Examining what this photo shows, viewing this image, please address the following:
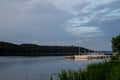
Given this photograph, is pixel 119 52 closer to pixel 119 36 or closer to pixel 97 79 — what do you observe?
pixel 119 36

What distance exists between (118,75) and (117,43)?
54917 millimetres

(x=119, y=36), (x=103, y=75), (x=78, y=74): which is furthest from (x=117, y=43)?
(x=78, y=74)

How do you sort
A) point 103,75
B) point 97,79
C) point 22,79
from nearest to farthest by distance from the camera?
point 97,79 → point 103,75 → point 22,79

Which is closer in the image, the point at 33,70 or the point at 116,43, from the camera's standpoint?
the point at 116,43

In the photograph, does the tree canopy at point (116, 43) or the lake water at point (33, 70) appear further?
the tree canopy at point (116, 43)

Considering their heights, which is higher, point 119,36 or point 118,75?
point 119,36

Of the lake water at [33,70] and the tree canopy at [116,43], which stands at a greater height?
the tree canopy at [116,43]

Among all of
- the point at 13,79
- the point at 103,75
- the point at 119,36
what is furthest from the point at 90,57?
the point at 103,75

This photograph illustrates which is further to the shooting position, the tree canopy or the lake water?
the tree canopy

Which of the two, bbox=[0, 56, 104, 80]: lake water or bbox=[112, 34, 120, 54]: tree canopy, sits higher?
bbox=[112, 34, 120, 54]: tree canopy

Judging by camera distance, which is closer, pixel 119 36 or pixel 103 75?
pixel 103 75

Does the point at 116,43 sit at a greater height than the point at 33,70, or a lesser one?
greater

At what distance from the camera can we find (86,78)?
1669 centimetres

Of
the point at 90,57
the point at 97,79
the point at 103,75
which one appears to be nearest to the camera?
the point at 97,79
